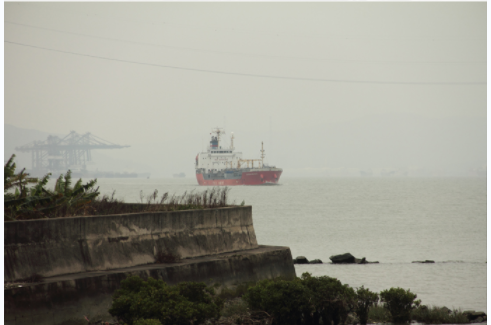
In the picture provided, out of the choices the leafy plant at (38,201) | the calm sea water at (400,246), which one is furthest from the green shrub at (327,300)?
the calm sea water at (400,246)

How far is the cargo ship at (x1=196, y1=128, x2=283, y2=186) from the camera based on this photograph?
103938 millimetres

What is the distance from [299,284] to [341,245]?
58.5 feet

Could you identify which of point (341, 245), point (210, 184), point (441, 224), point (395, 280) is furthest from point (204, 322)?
point (210, 184)

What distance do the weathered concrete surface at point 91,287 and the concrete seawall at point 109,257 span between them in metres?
0.01

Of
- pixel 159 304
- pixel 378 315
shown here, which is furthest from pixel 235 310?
pixel 378 315

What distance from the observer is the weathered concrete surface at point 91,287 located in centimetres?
618

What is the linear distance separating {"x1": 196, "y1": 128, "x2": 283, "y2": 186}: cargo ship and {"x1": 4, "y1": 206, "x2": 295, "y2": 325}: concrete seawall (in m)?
92.5

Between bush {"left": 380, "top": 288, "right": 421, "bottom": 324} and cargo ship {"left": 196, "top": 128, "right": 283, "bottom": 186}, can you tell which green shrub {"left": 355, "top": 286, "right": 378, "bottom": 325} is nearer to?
bush {"left": 380, "top": 288, "right": 421, "bottom": 324}

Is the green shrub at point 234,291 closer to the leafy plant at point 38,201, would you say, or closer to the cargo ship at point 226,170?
the leafy plant at point 38,201

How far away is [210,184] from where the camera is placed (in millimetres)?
109125

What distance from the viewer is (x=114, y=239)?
762 cm

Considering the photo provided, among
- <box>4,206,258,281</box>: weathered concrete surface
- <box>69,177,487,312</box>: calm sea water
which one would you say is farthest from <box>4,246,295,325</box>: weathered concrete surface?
<box>69,177,487,312</box>: calm sea water

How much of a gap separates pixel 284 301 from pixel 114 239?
236cm

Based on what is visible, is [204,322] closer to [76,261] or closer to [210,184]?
[76,261]
